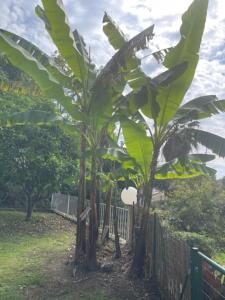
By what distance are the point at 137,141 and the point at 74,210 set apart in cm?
1092

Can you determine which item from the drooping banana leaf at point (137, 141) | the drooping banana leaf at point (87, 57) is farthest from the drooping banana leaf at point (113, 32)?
the drooping banana leaf at point (137, 141)

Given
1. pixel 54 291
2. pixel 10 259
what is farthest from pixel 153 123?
pixel 10 259

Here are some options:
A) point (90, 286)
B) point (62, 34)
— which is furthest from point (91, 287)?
point (62, 34)

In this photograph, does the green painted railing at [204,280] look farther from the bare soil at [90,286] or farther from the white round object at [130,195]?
the white round object at [130,195]

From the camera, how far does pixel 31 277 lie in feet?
24.1

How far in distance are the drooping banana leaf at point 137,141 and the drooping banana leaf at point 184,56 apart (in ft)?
1.56

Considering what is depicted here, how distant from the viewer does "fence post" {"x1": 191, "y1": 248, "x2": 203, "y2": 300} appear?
4.44 m

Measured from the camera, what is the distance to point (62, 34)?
6633 mm

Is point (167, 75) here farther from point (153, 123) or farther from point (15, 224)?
point (15, 224)

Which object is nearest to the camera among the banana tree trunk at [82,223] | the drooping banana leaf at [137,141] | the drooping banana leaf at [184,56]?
the drooping banana leaf at [184,56]

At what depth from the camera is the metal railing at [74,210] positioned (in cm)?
1133

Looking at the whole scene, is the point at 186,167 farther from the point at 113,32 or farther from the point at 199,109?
the point at 113,32

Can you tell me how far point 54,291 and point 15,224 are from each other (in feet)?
28.1

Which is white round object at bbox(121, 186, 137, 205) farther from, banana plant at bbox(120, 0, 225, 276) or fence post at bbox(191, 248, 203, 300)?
fence post at bbox(191, 248, 203, 300)
